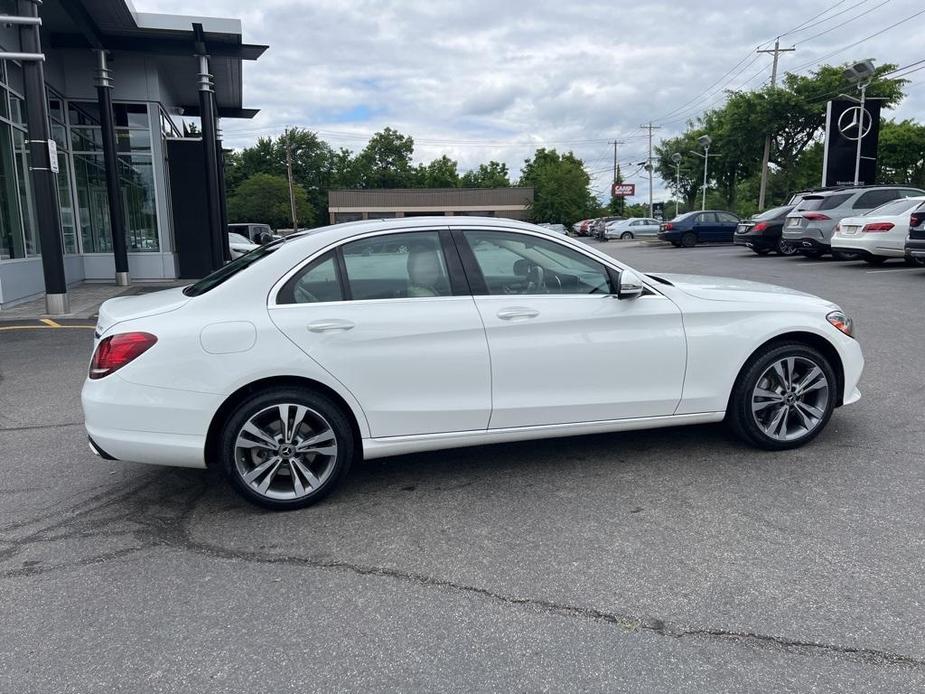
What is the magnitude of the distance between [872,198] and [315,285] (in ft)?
59.1

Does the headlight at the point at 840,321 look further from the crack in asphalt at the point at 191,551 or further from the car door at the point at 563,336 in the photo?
the crack in asphalt at the point at 191,551

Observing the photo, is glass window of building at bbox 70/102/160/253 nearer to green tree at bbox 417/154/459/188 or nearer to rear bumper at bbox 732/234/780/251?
rear bumper at bbox 732/234/780/251

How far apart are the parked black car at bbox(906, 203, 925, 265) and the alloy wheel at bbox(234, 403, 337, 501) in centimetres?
1298

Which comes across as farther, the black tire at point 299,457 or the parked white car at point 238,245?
the parked white car at point 238,245

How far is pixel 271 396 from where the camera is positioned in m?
3.91

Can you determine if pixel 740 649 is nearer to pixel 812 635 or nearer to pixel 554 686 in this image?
pixel 812 635

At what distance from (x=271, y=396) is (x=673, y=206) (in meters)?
88.9

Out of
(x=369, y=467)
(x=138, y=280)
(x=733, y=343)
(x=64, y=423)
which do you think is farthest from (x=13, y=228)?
(x=733, y=343)

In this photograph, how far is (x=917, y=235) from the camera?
1320cm

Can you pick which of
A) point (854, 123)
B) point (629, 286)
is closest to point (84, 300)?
point (629, 286)

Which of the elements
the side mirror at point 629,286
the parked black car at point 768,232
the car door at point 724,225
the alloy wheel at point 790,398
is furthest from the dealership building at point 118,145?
the car door at point 724,225

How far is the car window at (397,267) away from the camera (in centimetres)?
416


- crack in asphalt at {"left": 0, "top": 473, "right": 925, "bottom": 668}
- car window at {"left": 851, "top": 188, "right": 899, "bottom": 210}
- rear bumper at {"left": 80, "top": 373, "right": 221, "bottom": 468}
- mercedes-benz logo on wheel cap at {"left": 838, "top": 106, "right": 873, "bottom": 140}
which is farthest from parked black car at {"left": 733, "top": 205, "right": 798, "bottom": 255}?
rear bumper at {"left": 80, "top": 373, "right": 221, "bottom": 468}

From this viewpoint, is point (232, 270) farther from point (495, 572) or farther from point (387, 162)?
point (387, 162)
